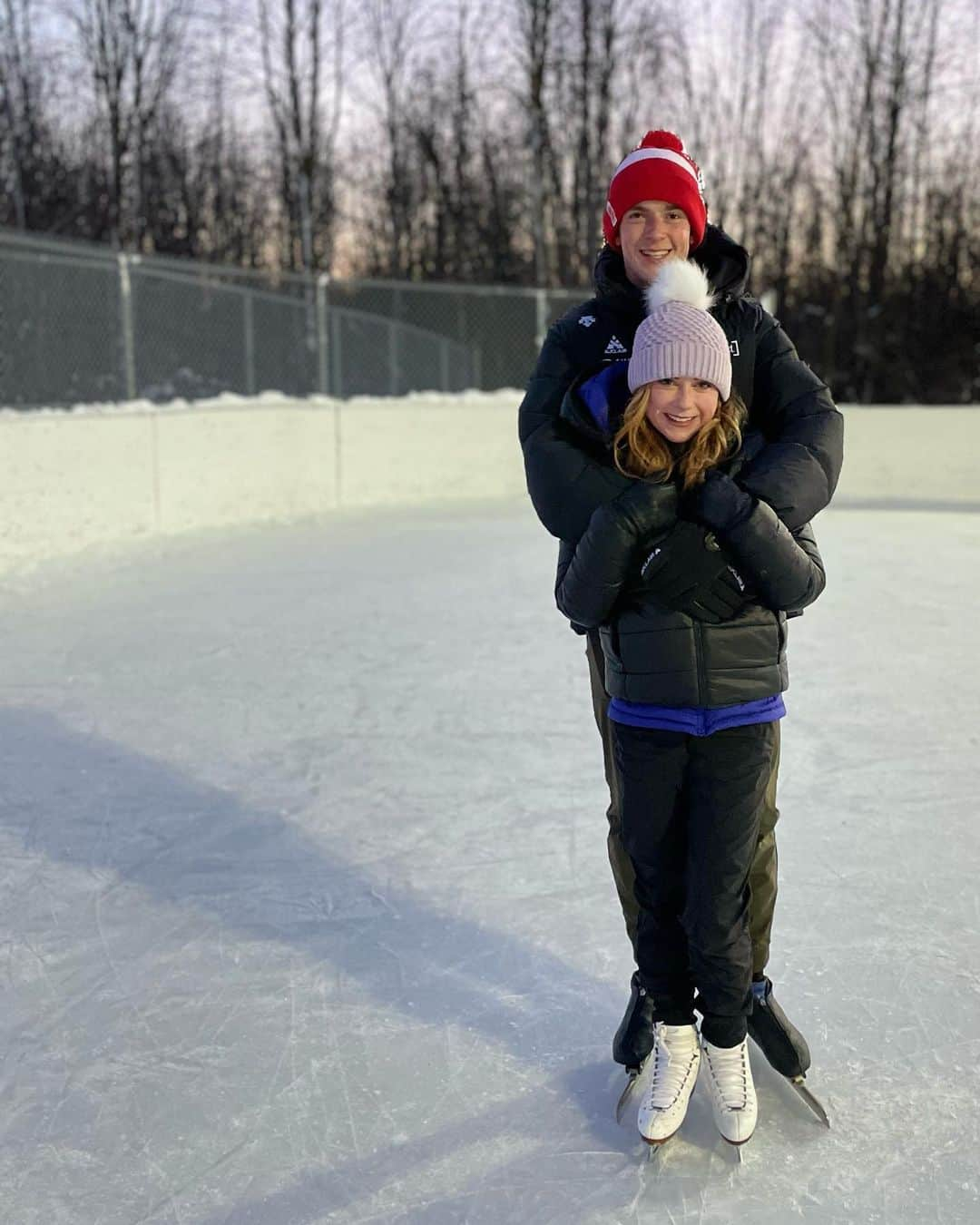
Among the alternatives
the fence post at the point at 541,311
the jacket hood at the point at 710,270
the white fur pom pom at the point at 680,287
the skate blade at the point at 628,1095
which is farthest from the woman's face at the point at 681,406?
the fence post at the point at 541,311

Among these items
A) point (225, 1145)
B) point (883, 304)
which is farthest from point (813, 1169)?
point (883, 304)

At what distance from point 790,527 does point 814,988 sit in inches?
43.1

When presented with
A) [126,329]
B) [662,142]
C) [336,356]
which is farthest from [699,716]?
[336,356]

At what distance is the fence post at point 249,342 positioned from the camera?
980 cm

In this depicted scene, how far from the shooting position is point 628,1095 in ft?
6.28

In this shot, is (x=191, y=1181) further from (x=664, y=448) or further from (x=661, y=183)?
(x=661, y=183)

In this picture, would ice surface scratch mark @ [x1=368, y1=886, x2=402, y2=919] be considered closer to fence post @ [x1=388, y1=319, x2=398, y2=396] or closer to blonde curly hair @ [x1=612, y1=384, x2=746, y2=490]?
blonde curly hair @ [x1=612, y1=384, x2=746, y2=490]

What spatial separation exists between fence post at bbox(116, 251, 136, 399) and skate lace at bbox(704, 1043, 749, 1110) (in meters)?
7.51

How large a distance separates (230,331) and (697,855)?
8719 mm

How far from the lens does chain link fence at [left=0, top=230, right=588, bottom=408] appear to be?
25.6ft

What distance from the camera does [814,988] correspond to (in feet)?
7.50

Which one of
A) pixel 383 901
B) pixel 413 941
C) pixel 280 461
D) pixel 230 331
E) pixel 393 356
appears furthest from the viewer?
pixel 393 356

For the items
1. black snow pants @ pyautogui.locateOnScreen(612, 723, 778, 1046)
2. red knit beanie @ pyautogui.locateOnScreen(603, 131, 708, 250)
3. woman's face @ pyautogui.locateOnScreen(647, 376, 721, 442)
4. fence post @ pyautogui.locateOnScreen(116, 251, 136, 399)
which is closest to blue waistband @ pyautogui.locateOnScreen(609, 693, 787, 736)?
black snow pants @ pyautogui.locateOnScreen(612, 723, 778, 1046)

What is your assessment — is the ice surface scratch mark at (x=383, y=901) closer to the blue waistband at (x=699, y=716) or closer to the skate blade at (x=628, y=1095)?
the skate blade at (x=628, y=1095)
